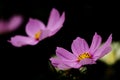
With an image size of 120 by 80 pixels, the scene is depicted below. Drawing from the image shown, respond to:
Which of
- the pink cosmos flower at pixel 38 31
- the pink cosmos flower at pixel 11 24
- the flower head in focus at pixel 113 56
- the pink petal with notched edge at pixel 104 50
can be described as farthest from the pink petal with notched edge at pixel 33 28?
the pink cosmos flower at pixel 11 24

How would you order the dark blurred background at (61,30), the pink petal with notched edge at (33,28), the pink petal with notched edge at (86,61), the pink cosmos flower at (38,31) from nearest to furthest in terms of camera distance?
the pink petal with notched edge at (86,61) → the pink cosmos flower at (38,31) → the pink petal with notched edge at (33,28) → the dark blurred background at (61,30)

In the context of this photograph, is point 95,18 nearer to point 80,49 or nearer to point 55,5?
point 55,5

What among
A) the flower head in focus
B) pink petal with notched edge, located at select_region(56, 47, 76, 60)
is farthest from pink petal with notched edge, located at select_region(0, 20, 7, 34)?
pink petal with notched edge, located at select_region(56, 47, 76, 60)

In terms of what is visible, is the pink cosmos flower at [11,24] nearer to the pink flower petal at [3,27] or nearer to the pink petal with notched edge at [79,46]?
the pink flower petal at [3,27]

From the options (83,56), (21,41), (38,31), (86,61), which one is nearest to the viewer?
(86,61)

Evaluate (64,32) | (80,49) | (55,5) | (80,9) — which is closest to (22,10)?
(55,5)

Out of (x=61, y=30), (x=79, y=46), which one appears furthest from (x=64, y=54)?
(x=61, y=30)

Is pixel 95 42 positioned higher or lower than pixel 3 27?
lower

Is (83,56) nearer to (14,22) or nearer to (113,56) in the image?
(113,56)

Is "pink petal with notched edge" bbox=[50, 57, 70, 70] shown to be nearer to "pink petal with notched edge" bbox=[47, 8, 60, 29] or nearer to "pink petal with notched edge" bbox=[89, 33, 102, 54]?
"pink petal with notched edge" bbox=[89, 33, 102, 54]
